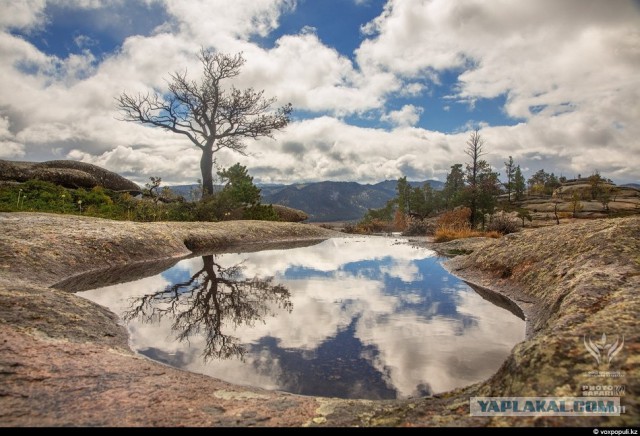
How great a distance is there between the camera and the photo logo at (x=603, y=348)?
6.95ft

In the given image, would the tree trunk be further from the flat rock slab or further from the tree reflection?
the flat rock slab

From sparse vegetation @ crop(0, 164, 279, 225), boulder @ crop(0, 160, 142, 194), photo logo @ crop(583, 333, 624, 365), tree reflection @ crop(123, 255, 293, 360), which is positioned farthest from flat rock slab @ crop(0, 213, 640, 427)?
boulder @ crop(0, 160, 142, 194)

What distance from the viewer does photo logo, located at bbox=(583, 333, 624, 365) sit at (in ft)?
6.95

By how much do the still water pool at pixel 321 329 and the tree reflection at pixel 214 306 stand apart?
2 centimetres

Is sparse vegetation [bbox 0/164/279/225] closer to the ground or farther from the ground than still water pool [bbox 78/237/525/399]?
farther from the ground

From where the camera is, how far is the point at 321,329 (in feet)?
15.2

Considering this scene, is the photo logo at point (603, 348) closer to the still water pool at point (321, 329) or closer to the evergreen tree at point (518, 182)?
the still water pool at point (321, 329)

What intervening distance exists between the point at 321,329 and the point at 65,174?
101ft

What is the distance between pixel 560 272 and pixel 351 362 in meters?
4.41

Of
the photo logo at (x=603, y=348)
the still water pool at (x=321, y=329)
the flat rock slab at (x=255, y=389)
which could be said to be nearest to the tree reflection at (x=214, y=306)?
the still water pool at (x=321, y=329)

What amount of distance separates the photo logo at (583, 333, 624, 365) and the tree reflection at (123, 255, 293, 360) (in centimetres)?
308

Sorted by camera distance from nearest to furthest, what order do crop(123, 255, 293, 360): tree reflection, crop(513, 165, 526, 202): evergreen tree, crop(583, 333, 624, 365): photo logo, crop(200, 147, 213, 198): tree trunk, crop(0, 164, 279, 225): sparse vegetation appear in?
crop(583, 333, 624, 365): photo logo → crop(123, 255, 293, 360): tree reflection → crop(0, 164, 279, 225): sparse vegetation → crop(200, 147, 213, 198): tree trunk → crop(513, 165, 526, 202): evergreen tree

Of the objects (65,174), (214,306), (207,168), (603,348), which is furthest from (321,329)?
(65,174)

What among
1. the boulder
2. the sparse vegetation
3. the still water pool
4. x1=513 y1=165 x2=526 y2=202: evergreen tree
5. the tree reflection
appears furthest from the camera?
x1=513 y1=165 x2=526 y2=202: evergreen tree
